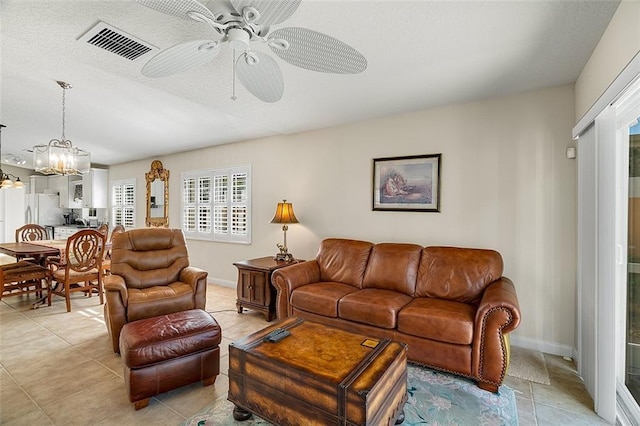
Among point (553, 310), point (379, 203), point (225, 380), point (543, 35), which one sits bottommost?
point (225, 380)

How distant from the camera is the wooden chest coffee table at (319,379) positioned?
1.46 meters

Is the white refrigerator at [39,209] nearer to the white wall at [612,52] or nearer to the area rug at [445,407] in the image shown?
the area rug at [445,407]

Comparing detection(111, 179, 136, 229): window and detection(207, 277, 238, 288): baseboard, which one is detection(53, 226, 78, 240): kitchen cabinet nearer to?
detection(111, 179, 136, 229): window

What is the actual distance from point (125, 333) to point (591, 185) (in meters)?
3.48

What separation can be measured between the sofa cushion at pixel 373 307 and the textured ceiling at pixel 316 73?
77.2 inches

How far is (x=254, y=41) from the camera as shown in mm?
A: 1673

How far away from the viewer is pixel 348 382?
1476 mm

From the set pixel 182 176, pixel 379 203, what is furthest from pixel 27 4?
pixel 182 176

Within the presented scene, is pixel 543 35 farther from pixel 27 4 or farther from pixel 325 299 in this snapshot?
pixel 27 4

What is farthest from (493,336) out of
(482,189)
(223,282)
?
(223,282)

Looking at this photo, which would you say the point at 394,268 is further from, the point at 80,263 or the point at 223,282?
the point at 80,263

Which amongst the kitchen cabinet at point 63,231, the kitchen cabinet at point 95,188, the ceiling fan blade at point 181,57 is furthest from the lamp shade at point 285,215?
the kitchen cabinet at point 63,231

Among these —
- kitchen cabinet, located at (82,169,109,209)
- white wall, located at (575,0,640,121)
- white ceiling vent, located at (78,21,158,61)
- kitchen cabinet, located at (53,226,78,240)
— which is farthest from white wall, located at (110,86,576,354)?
kitchen cabinet, located at (53,226,78,240)

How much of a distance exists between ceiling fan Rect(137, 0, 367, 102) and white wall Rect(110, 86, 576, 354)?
198cm
